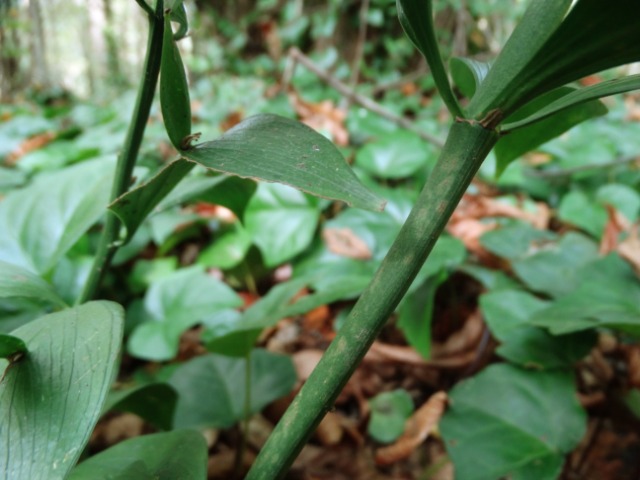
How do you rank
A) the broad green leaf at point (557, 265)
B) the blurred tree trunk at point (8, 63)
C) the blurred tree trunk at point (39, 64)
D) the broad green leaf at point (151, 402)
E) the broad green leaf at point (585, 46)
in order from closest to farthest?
the broad green leaf at point (585, 46) → the broad green leaf at point (151, 402) → the broad green leaf at point (557, 265) → the blurred tree trunk at point (8, 63) → the blurred tree trunk at point (39, 64)

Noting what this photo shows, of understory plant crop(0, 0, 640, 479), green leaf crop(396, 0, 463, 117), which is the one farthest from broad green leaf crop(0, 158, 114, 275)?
green leaf crop(396, 0, 463, 117)

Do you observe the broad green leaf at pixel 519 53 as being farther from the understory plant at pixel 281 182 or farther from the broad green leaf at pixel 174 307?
the broad green leaf at pixel 174 307

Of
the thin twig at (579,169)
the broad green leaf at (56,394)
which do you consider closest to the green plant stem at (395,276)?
the broad green leaf at (56,394)

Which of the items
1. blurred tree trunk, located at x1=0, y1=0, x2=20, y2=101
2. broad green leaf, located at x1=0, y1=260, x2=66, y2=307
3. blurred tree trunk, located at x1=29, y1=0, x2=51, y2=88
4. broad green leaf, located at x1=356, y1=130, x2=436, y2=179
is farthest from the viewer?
blurred tree trunk, located at x1=29, y1=0, x2=51, y2=88

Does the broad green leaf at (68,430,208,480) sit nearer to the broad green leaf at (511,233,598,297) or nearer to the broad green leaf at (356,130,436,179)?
the broad green leaf at (511,233,598,297)

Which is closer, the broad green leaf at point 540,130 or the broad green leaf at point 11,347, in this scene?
the broad green leaf at point 11,347

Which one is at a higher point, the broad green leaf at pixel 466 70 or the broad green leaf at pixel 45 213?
the broad green leaf at pixel 466 70

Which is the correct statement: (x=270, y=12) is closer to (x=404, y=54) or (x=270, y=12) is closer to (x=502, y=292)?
(x=404, y=54)
